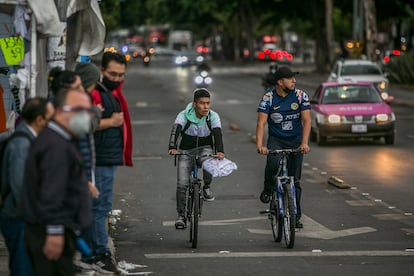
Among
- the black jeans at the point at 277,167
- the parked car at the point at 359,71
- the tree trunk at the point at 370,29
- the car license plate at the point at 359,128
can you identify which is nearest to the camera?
the black jeans at the point at 277,167

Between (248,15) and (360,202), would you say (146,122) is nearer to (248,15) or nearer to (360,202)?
(360,202)

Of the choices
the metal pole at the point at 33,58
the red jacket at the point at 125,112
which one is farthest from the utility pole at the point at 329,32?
the red jacket at the point at 125,112

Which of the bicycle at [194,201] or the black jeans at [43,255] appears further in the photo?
the bicycle at [194,201]

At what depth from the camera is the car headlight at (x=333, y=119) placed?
86.8ft

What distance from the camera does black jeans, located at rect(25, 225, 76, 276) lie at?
25.3 ft

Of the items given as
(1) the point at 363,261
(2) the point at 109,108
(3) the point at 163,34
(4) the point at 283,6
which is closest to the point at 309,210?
(1) the point at 363,261

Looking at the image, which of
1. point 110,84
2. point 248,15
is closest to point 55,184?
point 110,84

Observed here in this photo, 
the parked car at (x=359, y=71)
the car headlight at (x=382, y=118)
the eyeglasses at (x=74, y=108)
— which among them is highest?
the eyeglasses at (x=74, y=108)

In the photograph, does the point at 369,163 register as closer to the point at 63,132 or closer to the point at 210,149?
the point at 210,149

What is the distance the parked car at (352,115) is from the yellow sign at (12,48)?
50.7ft

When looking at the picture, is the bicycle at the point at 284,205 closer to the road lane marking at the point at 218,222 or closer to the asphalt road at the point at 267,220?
the asphalt road at the point at 267,220

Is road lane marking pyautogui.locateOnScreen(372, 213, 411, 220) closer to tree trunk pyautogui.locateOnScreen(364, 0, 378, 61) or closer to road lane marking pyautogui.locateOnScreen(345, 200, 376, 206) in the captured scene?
road lane marking pyautogui.locateOnScreen(345, 200, 376, 206)

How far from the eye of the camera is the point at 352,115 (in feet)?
87.2

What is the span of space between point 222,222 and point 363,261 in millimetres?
3394
